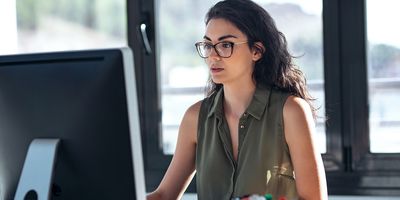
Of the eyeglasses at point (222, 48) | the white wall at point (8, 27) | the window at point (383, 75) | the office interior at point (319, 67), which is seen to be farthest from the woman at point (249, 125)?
the white wall at point (8, 27)

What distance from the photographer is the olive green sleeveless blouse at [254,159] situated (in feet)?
6.01

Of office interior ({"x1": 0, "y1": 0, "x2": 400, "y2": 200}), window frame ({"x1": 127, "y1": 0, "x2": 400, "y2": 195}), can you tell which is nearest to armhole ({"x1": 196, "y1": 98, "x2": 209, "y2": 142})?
office interior ({"x1": 0, "y1": 0, "x2": 400, "y2": 200})

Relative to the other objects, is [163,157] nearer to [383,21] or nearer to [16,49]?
[16,49]

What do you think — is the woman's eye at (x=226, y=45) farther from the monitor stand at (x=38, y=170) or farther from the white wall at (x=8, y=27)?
the white wall at (x=8, y=27)

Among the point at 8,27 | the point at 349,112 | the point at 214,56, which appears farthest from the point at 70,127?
the point at 8,27

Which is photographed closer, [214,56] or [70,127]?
[70,127]

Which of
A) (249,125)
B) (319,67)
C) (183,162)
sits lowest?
(183,162)

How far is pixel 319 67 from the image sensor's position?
8.20 feet

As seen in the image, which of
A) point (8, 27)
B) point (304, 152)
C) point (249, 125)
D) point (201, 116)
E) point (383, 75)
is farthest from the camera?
point (8, 27)

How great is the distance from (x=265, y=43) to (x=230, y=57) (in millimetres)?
129

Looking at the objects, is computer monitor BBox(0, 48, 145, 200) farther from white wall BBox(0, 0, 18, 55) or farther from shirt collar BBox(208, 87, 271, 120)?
white wall BBox(0, 0, 18, 55)

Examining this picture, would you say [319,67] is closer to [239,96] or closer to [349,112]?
[349,112]

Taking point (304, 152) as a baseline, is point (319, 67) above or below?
above

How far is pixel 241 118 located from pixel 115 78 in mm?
776
